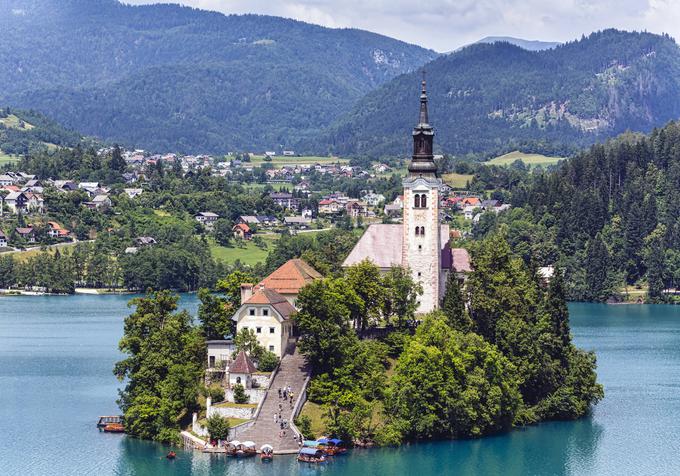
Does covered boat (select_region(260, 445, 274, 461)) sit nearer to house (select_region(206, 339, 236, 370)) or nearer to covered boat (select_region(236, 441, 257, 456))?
covered boat (select_region(236, 441, 257, 456))

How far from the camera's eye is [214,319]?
7731cm

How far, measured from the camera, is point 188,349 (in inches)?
2876

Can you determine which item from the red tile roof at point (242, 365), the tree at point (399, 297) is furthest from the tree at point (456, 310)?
the red tile roof at point (242, 365)

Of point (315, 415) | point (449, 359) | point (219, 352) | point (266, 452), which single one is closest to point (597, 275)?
point (449, 359)

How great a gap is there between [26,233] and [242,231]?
32.0 metres

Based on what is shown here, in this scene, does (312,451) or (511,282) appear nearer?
(312,451)

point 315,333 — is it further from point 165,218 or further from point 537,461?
point 165,218

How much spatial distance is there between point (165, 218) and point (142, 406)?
123062mm

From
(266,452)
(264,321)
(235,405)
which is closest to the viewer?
(266,452)

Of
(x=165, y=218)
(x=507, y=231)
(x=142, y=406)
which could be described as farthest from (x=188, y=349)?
(x=165, y=218)

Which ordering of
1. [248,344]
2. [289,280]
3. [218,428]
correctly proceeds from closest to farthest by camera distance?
1. [218,428]
2. [248,344]
3. [289,280]

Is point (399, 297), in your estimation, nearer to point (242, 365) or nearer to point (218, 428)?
point (242, 365)

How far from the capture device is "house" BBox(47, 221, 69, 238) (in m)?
178

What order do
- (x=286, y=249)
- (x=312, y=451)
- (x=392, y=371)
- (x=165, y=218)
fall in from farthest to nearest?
1. (x=165, y=218)
2. (x=286, y=249)
3. (x=392, y=371)
4. (x=312, y=451)
